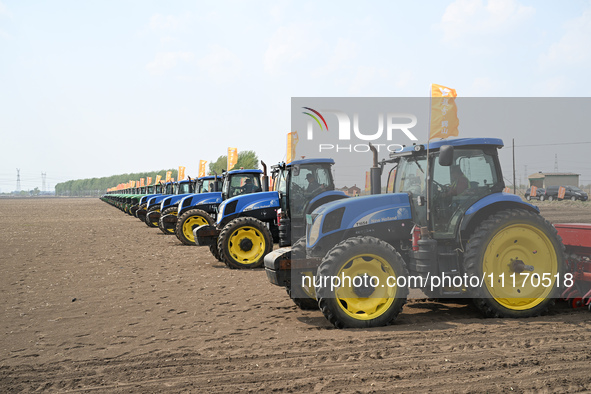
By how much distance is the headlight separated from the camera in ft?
21.1

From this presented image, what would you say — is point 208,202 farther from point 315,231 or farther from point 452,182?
point 452,182

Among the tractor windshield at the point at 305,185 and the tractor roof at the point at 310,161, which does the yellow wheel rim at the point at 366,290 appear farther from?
the tractor roof at the point at 310,161

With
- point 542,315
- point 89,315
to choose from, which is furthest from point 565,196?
point 89,315

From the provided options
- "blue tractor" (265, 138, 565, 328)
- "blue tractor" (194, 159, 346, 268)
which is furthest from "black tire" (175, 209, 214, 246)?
"blue tractor" (265, 138, 565, 328)

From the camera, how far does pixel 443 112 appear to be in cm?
930

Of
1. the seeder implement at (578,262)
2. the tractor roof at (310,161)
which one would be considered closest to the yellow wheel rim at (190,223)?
the tractor roof at (310,161)

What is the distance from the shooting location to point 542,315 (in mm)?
6547

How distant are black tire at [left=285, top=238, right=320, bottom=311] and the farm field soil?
0.21 meters

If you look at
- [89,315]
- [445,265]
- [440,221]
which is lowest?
[89,315]

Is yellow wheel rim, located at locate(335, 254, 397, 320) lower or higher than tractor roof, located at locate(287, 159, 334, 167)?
lower

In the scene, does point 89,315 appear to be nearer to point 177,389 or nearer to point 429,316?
point 177,389

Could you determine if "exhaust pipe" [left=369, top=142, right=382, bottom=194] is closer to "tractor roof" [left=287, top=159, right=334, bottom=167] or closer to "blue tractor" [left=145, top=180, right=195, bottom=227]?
"tractor roof" [left=287, top=159, right=334, bottom=167]

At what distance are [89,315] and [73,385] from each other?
286cm

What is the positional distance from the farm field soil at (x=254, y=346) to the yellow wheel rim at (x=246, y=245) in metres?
2.23
